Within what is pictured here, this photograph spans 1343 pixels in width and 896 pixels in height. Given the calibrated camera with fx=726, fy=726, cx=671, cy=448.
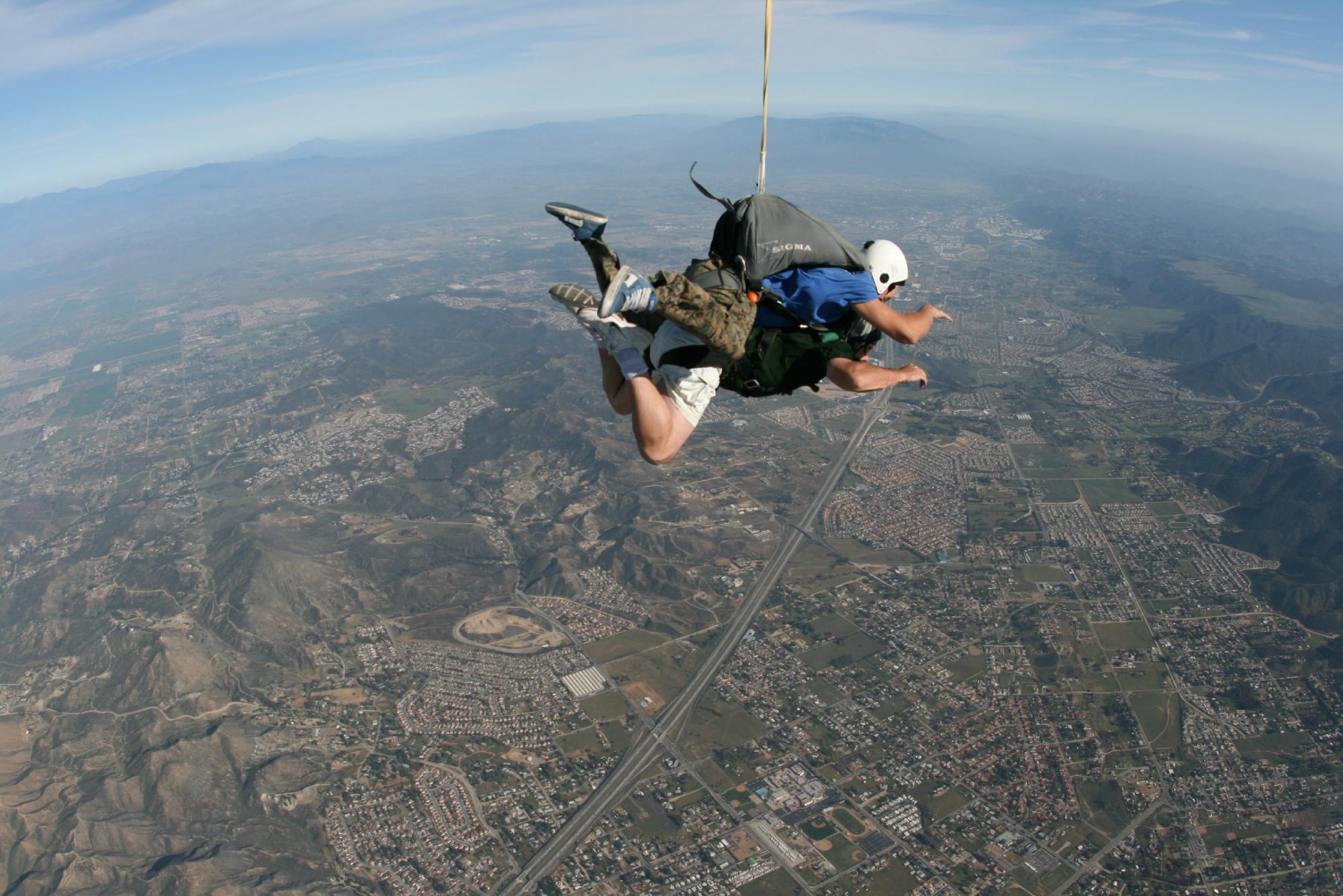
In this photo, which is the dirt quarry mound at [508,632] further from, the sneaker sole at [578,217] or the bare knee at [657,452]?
the sneaker sole at [578,217]

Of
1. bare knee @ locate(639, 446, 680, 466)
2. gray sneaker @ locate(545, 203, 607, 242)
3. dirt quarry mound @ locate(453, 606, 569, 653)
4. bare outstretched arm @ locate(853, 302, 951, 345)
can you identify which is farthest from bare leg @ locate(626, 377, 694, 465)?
dirt quarry mound @ locate(453, 606, 569, 653)

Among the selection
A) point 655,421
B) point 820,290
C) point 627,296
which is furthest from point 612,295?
point 820,290

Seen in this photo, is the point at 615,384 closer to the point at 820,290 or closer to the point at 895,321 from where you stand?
the point at 820,290

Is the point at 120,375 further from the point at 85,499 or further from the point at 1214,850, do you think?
the point at 1214,850

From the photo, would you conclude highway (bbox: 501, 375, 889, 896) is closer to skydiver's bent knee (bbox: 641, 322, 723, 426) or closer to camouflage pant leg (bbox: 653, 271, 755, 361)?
skydiver's bent knee (bbox: 641, 322, 723, 426)

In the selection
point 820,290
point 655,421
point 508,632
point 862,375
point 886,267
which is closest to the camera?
point 655,421

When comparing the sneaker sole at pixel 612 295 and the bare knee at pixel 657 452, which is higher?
the sneaker sole at pixel 612 295

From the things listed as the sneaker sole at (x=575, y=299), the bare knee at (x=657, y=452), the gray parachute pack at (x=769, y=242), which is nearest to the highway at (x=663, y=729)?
the bare knee at (x=657, y=452)
